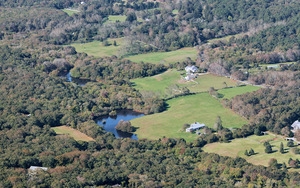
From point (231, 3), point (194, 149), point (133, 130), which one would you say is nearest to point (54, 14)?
point (231, 3)

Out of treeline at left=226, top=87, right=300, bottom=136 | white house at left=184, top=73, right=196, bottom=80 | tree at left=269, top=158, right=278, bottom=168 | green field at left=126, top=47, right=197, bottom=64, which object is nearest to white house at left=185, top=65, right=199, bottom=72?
white house at left=184, top=73, right=196, bottom=80

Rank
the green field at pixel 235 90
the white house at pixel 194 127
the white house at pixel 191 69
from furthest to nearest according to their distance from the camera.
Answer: the white house at pixel 191 69, the green field at pixel 235 90, the white house at pixel 194 127

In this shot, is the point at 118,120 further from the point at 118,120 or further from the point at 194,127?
the point at 194,127

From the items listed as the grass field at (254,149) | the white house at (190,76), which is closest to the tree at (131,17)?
the white house at (190,76)

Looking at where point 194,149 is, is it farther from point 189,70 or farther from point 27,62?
point 27,62

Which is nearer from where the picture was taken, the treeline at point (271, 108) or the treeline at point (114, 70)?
the treeline at point (271, 108)

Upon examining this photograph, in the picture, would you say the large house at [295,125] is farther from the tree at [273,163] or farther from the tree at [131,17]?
the tree at [131,17]
